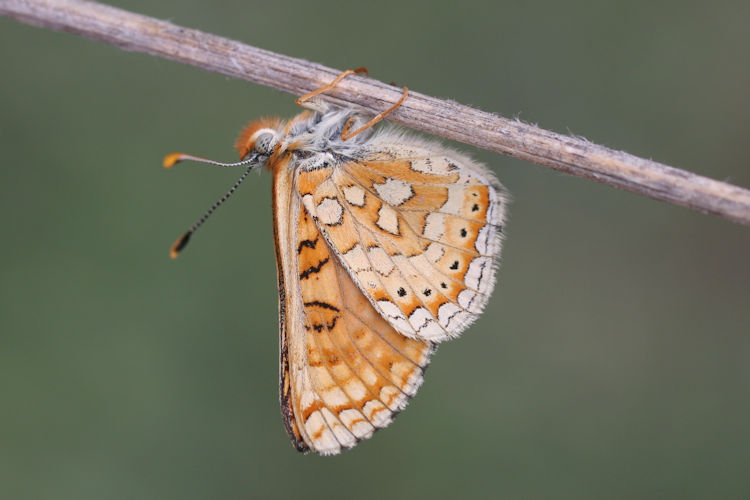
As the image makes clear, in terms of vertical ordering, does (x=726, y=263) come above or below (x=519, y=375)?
above

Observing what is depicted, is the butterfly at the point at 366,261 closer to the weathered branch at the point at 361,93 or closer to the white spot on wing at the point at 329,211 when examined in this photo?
the white spot on wing at the point at 329,211

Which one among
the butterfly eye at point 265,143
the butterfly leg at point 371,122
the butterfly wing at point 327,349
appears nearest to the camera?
the butterfly leg at point 371,122

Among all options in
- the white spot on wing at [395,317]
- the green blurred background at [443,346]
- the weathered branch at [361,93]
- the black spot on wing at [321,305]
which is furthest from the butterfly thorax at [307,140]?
the green blurred background at [443,346]

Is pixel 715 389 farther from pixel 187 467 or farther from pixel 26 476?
pixel 26 476

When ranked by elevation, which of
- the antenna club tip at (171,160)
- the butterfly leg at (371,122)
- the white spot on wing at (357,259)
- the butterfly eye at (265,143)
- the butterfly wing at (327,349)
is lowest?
the butterfly wing at (327,349)

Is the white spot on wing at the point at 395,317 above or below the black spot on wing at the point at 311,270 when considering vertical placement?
below

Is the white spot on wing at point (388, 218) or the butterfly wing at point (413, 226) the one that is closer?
the butterfly wing at point (413, 226)

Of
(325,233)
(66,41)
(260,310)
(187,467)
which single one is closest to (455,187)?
(325,233)

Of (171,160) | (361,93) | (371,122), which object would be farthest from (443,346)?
(171,160)
